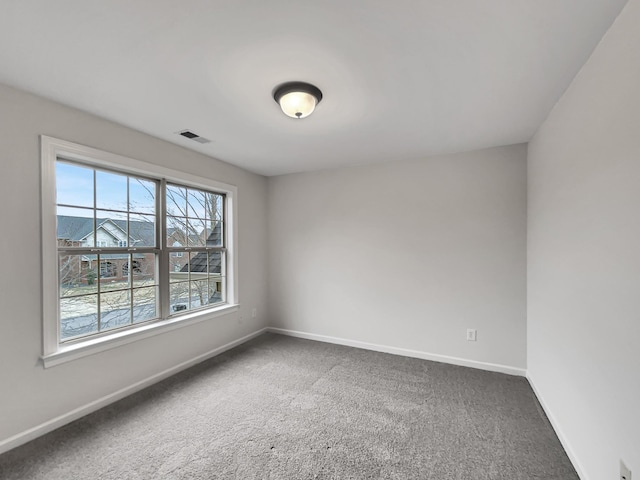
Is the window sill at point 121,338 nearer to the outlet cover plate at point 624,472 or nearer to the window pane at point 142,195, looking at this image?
the window pane at point 142,195

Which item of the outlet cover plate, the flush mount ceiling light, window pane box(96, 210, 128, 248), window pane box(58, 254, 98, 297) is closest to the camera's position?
the outlet cover plate

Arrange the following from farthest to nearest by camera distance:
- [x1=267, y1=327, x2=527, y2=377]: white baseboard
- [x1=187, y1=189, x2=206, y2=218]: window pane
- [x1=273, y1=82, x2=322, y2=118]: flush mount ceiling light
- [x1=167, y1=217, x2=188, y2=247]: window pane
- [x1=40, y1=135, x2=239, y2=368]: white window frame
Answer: [x1=187, y1=189, x2=206, y2=218]: window pane → [x1=167, y1=217, x2=188, y2=247]: window pane → [x1=267, y1=327, x2=527, y2=377]: white baseboard → [x1=40, y1=135, x2=239, y2=368]: white window frame → [x1=273, y1=82, x2=322, y2=118]: flush mount ceiling light

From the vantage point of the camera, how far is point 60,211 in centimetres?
234

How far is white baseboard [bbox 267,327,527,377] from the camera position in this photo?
3.11m

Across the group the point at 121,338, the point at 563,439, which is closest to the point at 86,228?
the point at 121,338

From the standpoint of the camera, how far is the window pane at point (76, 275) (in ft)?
7.66

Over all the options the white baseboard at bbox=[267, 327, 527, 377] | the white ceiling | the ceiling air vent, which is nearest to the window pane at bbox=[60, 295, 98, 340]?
the white ceiling

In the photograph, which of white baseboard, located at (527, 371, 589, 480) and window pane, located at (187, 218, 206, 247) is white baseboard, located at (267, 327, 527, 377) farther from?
window pane, located at (187, 218, 206, 247)

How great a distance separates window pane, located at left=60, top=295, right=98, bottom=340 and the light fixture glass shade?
92.1 inches

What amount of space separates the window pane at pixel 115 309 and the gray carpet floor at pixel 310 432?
0.69m

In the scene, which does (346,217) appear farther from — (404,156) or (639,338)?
(639,338)

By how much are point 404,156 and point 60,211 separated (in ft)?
11.5

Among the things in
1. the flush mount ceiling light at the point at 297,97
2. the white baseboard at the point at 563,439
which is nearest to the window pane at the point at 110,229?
the flush mount ceiling light at the point at 297,97

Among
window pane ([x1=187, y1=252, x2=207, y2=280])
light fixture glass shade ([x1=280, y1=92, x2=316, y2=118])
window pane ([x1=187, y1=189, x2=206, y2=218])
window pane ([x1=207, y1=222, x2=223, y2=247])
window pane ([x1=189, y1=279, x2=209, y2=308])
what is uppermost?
light fixture glass shade ([x1=280, y1=92, x2=316, y2=118])
